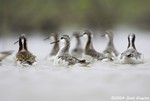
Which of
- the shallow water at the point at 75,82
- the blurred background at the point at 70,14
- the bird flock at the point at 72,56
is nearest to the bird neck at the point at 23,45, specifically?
the bird flock at the point at 72,56

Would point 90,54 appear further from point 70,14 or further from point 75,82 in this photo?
point 70,14

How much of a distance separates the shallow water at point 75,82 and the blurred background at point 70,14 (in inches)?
141

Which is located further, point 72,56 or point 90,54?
point 90,54

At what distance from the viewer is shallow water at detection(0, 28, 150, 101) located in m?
3.49

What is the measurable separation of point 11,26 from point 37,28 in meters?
0.50

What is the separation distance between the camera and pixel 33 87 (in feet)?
12.3

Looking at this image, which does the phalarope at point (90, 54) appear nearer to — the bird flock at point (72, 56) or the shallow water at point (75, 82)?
the bird flock at point (72, 56)

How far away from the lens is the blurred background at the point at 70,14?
837cm

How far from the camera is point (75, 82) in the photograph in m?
3.82

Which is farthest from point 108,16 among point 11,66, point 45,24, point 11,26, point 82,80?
point 82,80

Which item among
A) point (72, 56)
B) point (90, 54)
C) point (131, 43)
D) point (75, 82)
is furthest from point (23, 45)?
point (75, 82)

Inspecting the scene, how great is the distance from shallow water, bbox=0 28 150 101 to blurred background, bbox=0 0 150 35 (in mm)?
3573

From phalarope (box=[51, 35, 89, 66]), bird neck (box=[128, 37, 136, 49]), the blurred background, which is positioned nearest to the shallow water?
phalarope (box=[51, 35, 89, 66])

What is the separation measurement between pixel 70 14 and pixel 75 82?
5.34m
